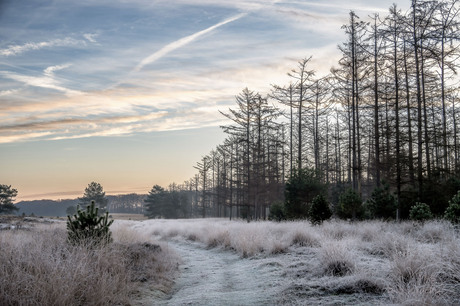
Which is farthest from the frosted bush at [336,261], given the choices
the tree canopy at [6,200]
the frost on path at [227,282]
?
the tree canopy at [6,200]

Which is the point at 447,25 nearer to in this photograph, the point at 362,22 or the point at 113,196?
the point at 362,22

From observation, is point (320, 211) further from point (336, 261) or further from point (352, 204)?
point (336, 261)

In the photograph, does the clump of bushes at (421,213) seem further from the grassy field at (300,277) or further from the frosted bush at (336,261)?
the frosted bush at (336,261)

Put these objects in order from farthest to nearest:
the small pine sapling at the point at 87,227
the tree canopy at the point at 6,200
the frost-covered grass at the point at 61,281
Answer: the tree canopy at the point at 6,200
the small pine sapling at the point at 87,227
the frost-covered grass at the point at 61,281

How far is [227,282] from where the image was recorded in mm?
7867

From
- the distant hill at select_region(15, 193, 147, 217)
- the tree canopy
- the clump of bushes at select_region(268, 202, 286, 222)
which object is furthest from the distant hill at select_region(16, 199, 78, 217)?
the clump of bushes at select_region(268, 202, 286, 222)

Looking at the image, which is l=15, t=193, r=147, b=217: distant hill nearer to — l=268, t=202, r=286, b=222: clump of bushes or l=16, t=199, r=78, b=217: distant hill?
l=16, t=199, r=78, b=217: distant hill

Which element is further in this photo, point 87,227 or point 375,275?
point 87,227

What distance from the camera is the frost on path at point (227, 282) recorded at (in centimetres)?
618

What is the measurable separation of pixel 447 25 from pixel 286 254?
51.8 ft

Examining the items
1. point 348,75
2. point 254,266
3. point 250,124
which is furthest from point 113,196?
point 254,266

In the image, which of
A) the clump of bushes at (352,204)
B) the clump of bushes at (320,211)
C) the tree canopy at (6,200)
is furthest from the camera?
the tree canopy at (6,200)

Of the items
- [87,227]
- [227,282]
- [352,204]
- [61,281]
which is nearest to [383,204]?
[352,204]

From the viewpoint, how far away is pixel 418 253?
581 centimetres
